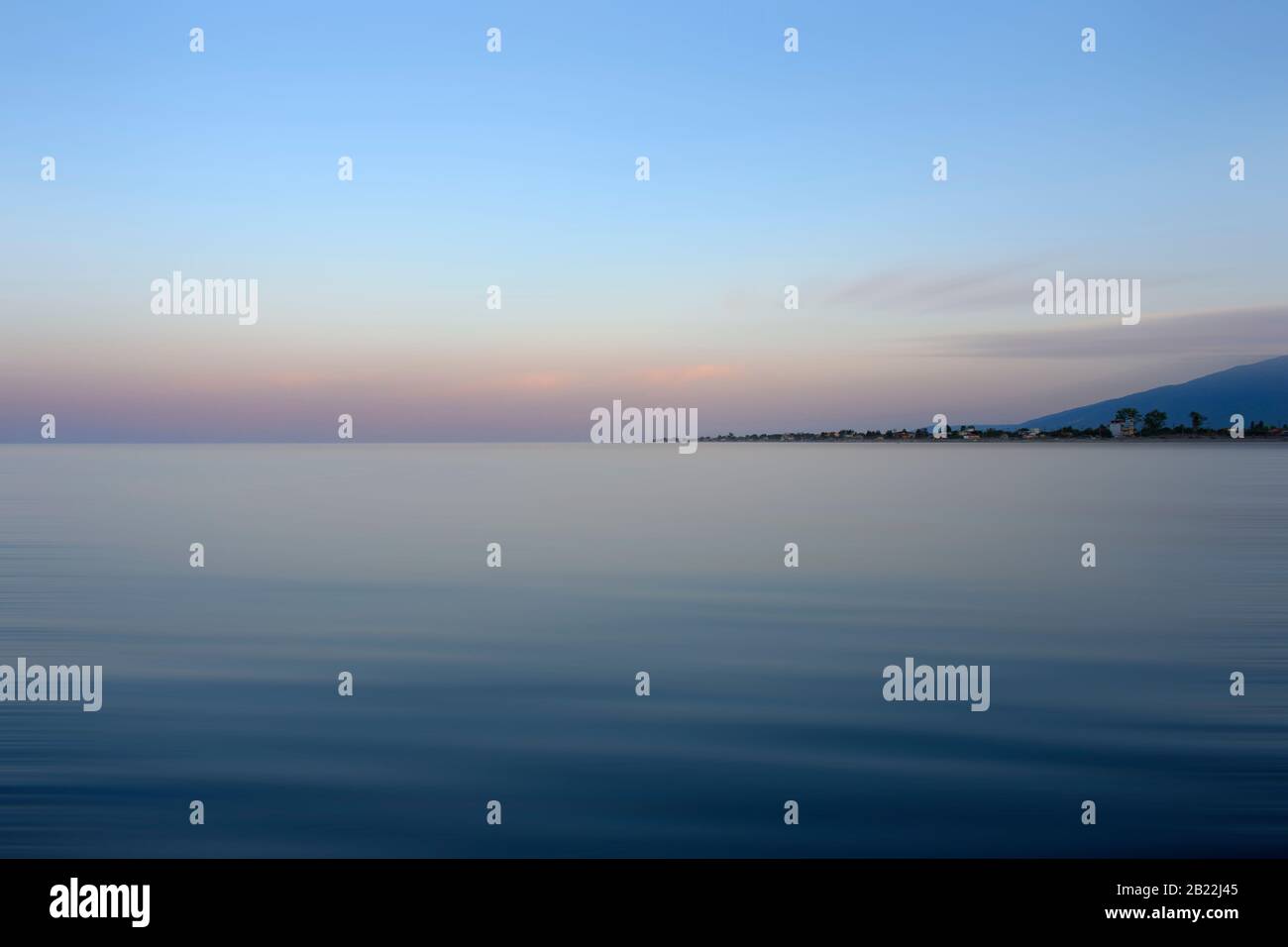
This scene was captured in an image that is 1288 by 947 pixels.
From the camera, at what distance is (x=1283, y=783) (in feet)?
45.8

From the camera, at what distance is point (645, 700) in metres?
18.3

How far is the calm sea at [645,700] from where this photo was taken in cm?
1257

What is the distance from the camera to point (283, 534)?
44438 millimetres

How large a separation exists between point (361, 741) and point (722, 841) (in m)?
6.52

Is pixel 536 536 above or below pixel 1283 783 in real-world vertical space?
above

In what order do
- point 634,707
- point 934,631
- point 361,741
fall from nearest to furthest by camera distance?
point 361,741 → point 634,707 → point 934,631

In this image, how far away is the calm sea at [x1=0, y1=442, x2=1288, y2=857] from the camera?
12570 millimetres
